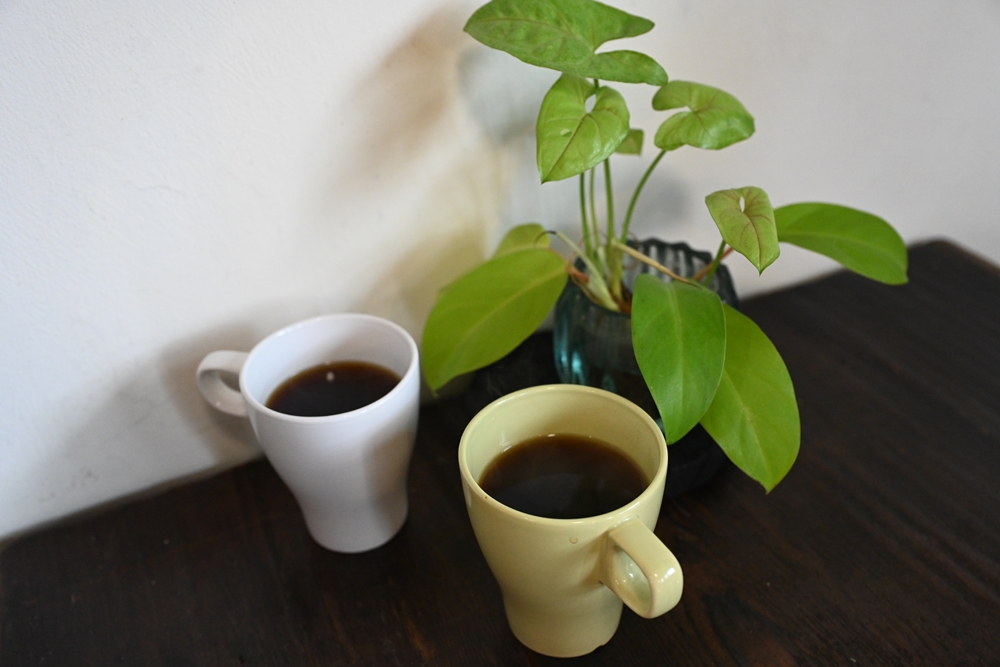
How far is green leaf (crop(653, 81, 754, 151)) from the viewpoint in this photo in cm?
50

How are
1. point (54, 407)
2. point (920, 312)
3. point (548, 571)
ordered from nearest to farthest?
1. point (548, 571)
2. point (54, 407)
3. point (920, 312)

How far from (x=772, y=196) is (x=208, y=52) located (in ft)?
1.99

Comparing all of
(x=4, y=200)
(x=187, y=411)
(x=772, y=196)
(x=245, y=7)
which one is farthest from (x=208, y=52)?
(x=772, y=196)

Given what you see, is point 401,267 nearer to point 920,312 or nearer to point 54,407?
point 54,407

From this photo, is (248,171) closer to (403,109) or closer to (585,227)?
(403,109)

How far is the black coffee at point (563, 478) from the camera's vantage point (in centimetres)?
48

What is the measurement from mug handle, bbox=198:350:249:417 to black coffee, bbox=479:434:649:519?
224 millimetres

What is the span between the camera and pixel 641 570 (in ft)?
1.33

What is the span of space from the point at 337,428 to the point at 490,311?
17 cm

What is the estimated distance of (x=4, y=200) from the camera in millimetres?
489

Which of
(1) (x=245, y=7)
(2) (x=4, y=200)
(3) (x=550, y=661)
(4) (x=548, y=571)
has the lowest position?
(3) (x=550, y=661)

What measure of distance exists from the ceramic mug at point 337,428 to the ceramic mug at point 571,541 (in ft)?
0.26

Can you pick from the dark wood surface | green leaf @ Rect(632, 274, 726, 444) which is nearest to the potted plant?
green leaf @ Rect(632, 274, 726, 444)

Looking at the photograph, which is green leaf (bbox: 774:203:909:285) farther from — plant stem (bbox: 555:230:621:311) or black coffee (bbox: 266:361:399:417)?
black coffee (bbox: 266:361:399:417)
